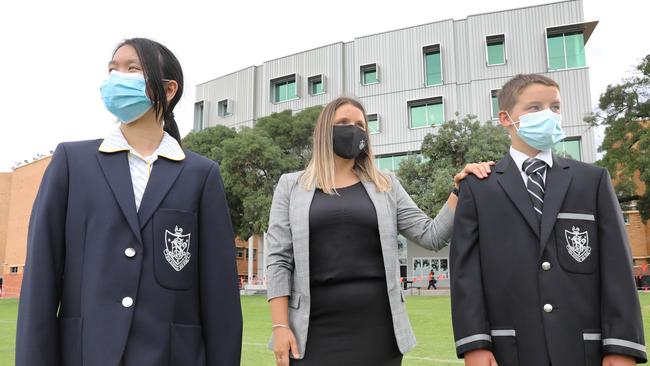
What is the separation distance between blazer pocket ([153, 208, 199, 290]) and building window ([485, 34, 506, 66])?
1309 inches

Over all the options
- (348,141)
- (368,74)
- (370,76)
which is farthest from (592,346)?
(368,74)

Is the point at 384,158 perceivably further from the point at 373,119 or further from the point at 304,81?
the point at 304,81

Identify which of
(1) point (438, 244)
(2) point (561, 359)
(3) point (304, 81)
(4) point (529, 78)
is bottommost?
(2) point (561, 359)

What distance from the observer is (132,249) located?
84.7 inches

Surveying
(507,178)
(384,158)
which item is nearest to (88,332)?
(507,178)

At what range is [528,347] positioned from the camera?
2.55m

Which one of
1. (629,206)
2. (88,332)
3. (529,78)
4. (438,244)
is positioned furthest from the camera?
(629,206)

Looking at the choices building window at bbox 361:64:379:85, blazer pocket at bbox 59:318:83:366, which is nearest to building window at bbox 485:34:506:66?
building window at bbox 361:64:379:85

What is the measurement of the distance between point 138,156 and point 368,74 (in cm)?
3514

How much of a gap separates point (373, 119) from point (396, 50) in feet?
15.3

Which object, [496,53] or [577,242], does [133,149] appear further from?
[496,53]

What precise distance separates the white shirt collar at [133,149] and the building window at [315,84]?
35388mm

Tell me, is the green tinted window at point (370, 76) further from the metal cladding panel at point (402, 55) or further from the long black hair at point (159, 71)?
the long black hair at point (159, 71)

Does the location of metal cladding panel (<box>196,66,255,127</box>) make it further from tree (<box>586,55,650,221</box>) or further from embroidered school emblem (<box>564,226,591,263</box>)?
embroidered school emblem (<box>564,226,591,263</box>)
